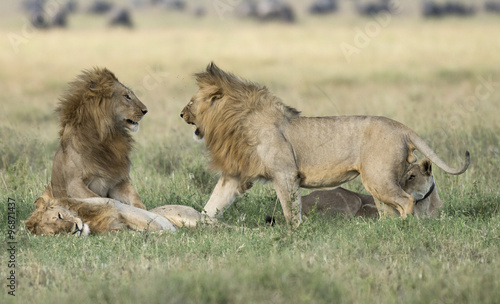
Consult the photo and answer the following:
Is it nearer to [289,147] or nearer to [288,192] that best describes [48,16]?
[289,147]

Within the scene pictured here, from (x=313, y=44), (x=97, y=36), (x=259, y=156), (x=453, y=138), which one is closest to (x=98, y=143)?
(x=259, y=156)

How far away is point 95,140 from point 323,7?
4898 cm

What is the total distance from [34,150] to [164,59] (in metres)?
13.6

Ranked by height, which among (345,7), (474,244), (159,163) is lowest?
(345,7)

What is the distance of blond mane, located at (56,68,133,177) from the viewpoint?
6.24 metres

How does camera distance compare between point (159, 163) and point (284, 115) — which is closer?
point (284, 115)

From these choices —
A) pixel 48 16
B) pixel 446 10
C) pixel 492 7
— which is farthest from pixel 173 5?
pixel 48 16

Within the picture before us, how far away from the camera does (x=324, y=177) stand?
6.00m

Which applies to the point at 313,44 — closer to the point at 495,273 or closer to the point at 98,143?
the point at 98,143

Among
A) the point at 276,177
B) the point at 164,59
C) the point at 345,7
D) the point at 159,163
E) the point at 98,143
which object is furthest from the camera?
the point at 345,7

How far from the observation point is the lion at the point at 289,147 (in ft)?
19.0

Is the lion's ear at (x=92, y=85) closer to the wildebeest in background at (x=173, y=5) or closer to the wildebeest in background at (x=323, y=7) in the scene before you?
the wildebeest in background at (x=323, y=7)

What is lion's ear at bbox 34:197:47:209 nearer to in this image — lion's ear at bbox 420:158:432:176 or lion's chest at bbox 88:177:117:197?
lion's chest at bbox 88:177:117:197

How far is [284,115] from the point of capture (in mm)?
6168
